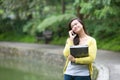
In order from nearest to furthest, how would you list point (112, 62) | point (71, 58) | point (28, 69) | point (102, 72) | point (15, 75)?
point (71, 58)
point (102, 72)
point (112, 62)
point (15, 75)
point (28, 69)

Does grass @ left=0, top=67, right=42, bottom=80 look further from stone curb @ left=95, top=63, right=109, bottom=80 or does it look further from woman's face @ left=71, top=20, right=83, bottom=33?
woman's face @ left=71, top=20, right=83, bottom=33

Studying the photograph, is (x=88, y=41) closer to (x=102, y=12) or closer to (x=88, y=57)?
(x=88, y=57)

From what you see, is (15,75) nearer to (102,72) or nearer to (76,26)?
(102,72)

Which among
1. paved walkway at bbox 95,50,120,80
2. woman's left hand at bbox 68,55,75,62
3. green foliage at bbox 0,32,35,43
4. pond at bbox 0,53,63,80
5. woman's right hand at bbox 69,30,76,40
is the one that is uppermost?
woman's right hand at bbox 69,30,76,40

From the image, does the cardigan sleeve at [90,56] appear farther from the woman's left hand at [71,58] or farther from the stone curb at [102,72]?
the stone curb at [102,72]

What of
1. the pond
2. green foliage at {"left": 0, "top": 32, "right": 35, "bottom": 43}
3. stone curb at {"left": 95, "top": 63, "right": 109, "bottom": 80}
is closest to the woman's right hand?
stone curb at {"left": 95, "top": 63, "right": 109, "bottom": 80}

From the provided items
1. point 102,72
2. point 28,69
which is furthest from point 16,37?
point 102,72


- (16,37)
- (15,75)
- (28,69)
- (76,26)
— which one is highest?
(76,26)

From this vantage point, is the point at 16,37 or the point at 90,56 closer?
the point at 90,56

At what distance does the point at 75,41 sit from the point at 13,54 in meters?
15.8

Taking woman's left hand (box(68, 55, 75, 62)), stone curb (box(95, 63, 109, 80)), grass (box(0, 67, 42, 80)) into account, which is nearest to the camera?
woman's left hand (box(68, 55, 75, 62))

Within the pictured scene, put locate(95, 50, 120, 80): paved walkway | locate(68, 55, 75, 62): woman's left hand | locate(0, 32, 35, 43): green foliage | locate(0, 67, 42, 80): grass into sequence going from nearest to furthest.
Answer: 1. locate(68, 55, 75, 62): woman's left hand
2. locate(95, 50, 120, 80): paved walkway
3. locate(0, 67, 42, 80): grass
4. locate(0, 32, 35, 43): green foliage

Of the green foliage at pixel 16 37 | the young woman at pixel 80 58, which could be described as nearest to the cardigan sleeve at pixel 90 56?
the young woman at pixel 80 58

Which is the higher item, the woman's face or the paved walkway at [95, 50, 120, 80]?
the woman's face
